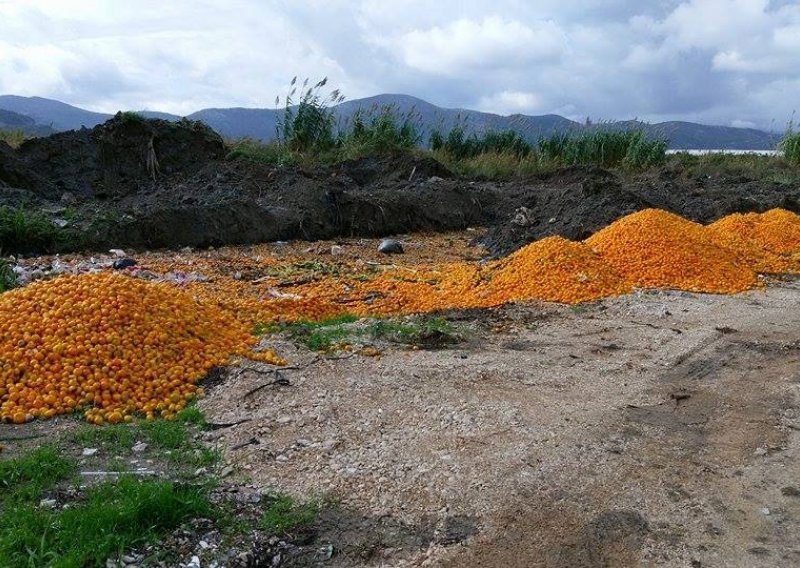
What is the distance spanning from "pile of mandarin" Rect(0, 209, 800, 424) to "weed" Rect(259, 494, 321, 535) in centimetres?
116

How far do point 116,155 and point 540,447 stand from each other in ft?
37.7

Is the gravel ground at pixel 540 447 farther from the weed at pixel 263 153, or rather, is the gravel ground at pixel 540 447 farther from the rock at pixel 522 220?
the weed at pixel 263 153

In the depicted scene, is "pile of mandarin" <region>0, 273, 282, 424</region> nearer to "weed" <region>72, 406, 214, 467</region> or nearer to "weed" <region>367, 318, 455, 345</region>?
"weed" <region>72, 406, 214, 467</region>

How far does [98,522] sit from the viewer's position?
9.20 ft

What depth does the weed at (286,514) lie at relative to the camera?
2.97 m

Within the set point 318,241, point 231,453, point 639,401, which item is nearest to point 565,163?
point 318,241

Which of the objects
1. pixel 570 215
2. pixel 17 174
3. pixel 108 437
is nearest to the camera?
pixel 108 437

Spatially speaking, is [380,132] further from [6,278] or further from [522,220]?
[6,278]

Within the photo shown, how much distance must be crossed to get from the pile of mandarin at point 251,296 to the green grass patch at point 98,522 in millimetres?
938

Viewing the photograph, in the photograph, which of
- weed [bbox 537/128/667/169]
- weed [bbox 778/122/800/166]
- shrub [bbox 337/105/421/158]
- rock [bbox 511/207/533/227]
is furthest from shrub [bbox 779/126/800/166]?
rock [bbox 511/207/533/227]

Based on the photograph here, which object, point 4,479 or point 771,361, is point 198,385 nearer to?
point 4,479

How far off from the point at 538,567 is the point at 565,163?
18900mm

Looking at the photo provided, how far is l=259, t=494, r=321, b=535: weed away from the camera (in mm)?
2973

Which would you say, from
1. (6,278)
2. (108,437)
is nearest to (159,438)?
(108,437)
